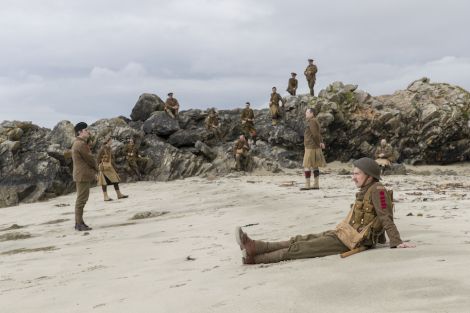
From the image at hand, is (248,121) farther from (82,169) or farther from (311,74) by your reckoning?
(82,169)

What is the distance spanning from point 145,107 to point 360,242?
21.9 m

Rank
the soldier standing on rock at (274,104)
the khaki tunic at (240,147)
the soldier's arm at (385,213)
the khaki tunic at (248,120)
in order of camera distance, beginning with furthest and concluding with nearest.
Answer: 1. the soldier standing on rock at (274,104)
2. the khaki tunic at (248,120)
3. the khaki tunic at (240,147)
4. the soldier's arm at (385,213)

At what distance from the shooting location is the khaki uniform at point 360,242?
463 centimetres

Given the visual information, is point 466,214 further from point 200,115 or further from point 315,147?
point 200,115

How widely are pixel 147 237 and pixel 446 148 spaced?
20896mm

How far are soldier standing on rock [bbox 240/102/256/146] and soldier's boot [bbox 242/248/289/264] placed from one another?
66.9 feet

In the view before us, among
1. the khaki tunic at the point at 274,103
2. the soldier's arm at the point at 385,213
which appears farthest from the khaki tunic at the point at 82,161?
the khaki tunic at the point at 274,103

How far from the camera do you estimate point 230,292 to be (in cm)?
392

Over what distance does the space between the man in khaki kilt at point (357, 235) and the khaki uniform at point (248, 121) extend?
2047 centimetres

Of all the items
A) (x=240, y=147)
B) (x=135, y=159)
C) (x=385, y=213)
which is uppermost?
(x=240, y=147)

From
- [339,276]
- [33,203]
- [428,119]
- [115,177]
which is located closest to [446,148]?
[428,119]

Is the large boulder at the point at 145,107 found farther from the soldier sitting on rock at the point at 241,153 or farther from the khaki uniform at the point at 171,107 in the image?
the soldier sitting on rock at the point at 241,153

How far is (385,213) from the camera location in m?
4.59

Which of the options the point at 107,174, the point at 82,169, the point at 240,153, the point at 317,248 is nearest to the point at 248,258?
the point at 317,248
